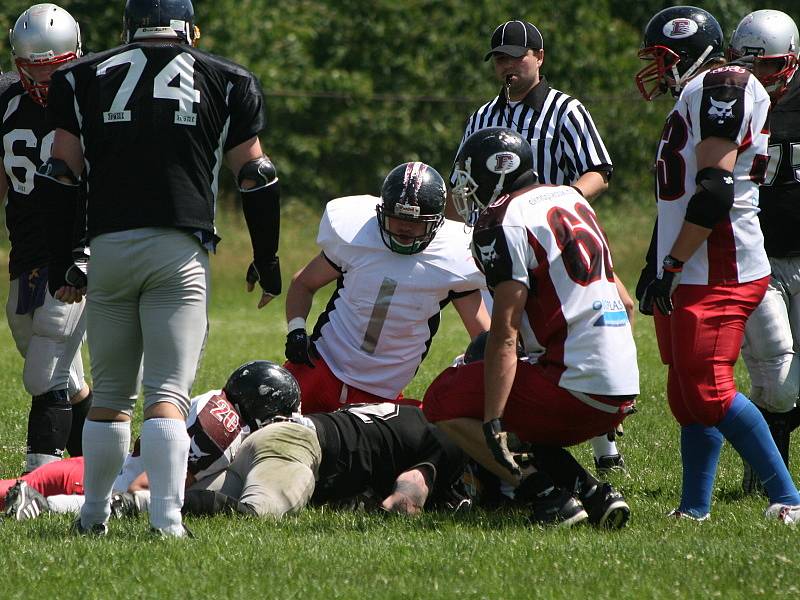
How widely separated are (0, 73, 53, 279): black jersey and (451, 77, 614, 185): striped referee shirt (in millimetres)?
2220

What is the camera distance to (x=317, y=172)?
2414cm

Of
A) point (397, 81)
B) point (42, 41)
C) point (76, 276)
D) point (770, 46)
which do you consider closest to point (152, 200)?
point (76, 276)

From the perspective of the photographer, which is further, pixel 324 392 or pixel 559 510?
pixel 324 392

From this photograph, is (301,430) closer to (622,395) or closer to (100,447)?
(100,447)

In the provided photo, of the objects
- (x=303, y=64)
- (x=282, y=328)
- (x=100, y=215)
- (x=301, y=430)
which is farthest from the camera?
(x=303, y=64)

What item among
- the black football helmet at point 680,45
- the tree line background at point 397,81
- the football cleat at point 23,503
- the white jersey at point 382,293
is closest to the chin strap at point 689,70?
the black football helmet at point 680,45

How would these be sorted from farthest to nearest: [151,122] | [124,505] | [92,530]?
[124,505]
[92,530]
[151,122]

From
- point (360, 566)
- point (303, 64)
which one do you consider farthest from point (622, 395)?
point (303, 64)

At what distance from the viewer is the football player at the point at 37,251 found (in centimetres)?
613

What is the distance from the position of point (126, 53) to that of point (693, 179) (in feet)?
7.30

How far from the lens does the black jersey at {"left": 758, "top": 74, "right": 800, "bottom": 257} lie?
6.09m

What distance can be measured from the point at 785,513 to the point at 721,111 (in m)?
1.54

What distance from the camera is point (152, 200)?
175 inches

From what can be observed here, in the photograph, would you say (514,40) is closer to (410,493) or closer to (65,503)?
(410,493)
